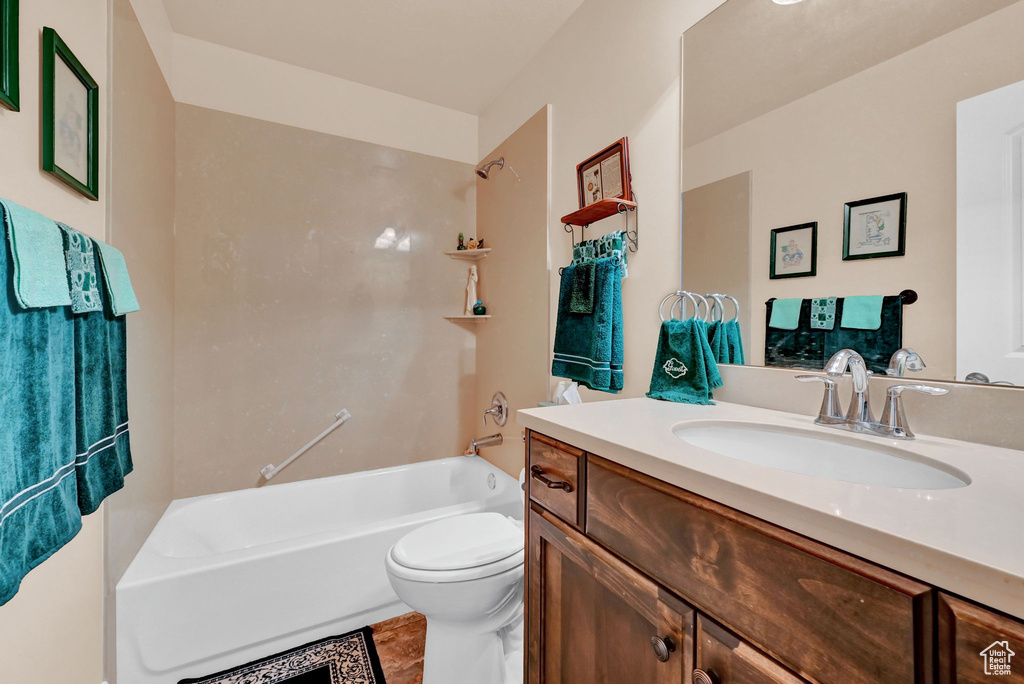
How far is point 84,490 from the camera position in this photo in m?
0.98

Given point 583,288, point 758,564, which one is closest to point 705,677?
point 758,564

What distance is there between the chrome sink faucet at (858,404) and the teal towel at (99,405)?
1640mm

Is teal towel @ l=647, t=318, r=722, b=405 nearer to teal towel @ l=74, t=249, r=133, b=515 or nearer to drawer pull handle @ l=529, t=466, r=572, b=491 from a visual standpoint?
drawer pull handle @ l=529, t=466, r=572, b=491

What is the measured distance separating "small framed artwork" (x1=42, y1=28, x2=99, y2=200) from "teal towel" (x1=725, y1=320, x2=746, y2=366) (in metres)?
1.72

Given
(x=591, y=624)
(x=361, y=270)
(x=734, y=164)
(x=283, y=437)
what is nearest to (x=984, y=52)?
(x=734, y=164)

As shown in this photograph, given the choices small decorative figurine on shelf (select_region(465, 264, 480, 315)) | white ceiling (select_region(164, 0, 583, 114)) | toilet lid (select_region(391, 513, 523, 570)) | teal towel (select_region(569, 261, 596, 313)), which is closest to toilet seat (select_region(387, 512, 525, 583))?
toilet lid (select_region(391, 513, 523, 570))

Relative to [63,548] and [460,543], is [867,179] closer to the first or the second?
[460,543]

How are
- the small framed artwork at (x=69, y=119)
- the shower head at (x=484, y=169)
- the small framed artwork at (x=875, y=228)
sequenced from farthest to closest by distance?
the shower head at (x=484, y=169) → the small framed artwork at (x=69, y=119) → the small framed artwork at (x=875, y=228)

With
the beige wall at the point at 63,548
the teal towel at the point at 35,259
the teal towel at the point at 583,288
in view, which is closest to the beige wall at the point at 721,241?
the teal towel at the point at 583,288

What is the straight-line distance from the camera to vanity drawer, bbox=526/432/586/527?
34.4 inches

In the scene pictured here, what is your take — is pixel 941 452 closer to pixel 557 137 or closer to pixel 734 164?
pixel 734 164

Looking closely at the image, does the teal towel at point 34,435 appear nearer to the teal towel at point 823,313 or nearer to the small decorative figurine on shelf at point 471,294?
the teal towel at point 823,313

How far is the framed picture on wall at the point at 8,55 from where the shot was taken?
79 cm

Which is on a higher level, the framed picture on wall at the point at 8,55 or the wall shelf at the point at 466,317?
the framed picture on wall at the point at 8,55
